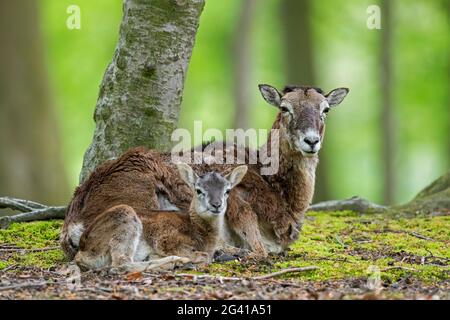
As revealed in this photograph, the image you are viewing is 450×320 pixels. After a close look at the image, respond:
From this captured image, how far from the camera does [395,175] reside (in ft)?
85.9

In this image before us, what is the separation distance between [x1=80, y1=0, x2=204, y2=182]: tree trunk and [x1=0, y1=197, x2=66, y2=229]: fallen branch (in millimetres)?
1158

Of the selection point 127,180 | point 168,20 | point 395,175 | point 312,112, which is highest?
point 168,20

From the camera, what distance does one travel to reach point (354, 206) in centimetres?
1364

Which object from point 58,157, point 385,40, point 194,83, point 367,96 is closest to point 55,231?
point 58,157

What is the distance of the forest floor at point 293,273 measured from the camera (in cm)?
739

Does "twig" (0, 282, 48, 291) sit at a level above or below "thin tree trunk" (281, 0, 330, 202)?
below

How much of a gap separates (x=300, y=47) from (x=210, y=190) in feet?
49.6

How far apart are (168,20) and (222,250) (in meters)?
3.25

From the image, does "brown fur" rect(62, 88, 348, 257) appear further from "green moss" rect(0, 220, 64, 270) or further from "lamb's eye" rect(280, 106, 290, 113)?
"green moss" rect(0, 220, 64, 270)

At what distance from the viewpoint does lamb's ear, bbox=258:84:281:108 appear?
34.4ft

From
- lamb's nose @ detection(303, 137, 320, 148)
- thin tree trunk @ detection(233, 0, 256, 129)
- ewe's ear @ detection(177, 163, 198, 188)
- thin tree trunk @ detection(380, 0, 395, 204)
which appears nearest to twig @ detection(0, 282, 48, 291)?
ewe's ear @ detection(177, 163, 198, 188)

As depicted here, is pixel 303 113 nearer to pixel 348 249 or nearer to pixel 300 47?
pixel 348 249

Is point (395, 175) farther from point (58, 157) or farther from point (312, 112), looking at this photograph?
point (312, 112)

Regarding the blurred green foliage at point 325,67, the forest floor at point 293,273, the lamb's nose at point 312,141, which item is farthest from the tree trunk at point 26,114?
the lamb's nose at point 312,141
